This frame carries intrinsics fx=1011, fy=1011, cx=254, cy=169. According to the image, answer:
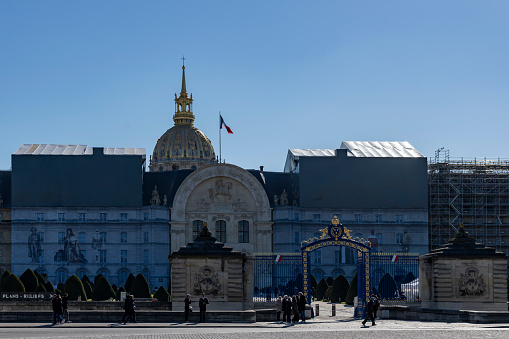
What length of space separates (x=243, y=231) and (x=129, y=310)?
62578 millimetres

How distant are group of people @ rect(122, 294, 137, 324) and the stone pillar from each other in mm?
13244

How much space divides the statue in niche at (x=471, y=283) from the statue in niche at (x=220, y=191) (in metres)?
57.7

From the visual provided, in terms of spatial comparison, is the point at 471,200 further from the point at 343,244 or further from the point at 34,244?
the point at 343,244

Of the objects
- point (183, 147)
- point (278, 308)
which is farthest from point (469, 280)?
point (183, 147)

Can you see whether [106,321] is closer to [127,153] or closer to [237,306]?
[237,306]

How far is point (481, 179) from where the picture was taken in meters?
101

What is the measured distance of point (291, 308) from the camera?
41.9 meters

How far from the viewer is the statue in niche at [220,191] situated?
99.4 meters

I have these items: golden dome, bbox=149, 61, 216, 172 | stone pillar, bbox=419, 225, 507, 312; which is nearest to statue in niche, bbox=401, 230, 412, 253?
golden dome, bbox=149, 61, 216, 172

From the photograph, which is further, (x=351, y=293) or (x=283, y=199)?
(x=283, y=199)

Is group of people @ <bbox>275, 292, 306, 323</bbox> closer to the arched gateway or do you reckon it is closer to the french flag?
the arched gateway

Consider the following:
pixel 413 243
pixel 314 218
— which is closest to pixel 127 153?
pixel 314 218

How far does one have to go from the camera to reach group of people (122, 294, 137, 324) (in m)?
37.9

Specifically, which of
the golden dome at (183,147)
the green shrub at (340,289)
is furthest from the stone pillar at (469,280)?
the golden dome at (183,147)
